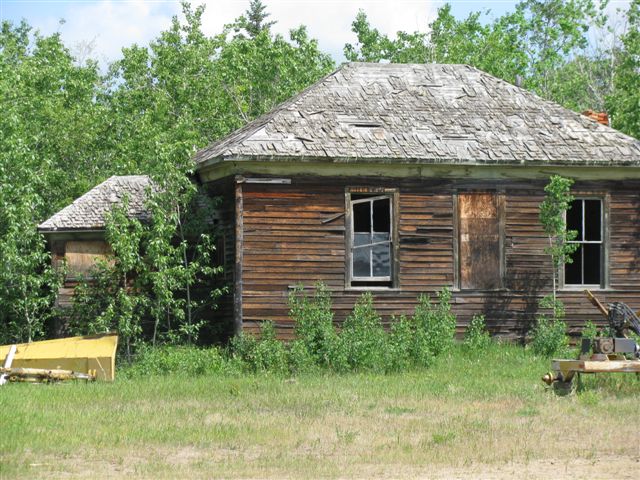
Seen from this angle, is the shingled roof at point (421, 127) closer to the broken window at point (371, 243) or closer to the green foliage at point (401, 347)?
the broken window at point (371, 243)

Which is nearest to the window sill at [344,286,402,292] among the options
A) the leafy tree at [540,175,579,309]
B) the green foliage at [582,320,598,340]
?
the leafy tree at [540,175,579,309]

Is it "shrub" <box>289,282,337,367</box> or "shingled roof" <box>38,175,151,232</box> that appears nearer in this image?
"shrub" <box>289,282,337,367</box>

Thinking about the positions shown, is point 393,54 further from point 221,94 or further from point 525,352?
point 525,352

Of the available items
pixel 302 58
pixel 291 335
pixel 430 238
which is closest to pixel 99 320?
pixel 291 335

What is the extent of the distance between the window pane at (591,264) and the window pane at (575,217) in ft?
1.16

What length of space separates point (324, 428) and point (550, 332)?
28.0 ft

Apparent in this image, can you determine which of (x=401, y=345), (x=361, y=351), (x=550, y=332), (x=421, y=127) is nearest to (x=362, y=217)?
(x=421, y=127)

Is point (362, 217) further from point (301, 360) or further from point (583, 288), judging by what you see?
point (583, 288)

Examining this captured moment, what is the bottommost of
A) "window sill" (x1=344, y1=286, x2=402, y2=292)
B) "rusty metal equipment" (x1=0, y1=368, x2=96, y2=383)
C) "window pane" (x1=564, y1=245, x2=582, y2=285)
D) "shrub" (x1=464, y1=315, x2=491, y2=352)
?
"rusty metal equipment" (x1=0, y1=368, x2=96, y2=383)

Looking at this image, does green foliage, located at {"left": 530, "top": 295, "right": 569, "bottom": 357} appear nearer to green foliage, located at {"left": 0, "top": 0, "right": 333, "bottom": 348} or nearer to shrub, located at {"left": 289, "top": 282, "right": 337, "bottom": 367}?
shrub, located at {"left": 289, "top": 282, "right": 337, "bottom": 367}

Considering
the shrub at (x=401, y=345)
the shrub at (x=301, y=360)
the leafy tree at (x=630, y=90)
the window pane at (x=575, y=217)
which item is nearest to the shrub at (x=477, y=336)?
the shrub at (x=401, y=345)

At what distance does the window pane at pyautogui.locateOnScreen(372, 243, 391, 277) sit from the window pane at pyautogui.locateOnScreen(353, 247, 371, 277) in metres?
0.12

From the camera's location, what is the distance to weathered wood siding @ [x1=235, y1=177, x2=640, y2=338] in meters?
21.5

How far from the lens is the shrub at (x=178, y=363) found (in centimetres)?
2002
